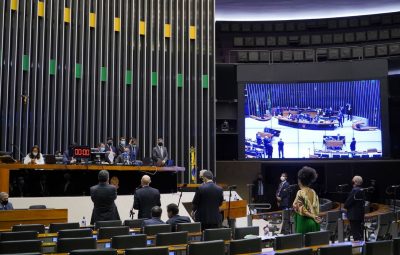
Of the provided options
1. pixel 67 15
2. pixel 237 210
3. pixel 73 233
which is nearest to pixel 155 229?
pixel 73 233

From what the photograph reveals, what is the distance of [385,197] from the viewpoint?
60.4 ft

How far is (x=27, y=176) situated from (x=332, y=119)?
463 inches

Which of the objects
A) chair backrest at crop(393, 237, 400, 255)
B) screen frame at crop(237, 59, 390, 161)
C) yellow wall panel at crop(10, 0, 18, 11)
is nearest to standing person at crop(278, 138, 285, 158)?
screen frame at crop(237, 59, 390, 161)

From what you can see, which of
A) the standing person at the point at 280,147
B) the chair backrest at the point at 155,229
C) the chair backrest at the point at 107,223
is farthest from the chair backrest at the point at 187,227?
the standing person at the point at 280,147

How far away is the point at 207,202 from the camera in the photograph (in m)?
7.34

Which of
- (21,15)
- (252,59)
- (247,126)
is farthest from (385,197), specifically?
(21,15)

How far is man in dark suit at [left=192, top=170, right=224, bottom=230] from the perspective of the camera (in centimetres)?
733

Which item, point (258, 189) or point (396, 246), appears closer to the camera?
point (396, 246)

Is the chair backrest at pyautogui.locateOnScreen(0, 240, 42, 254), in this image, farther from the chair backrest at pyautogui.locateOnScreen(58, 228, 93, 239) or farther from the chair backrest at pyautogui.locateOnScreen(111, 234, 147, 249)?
the chair backrest at pyautogui.locateOnScreen(58, 228, 93, 239)

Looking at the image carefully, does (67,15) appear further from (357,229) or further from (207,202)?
(357,229)

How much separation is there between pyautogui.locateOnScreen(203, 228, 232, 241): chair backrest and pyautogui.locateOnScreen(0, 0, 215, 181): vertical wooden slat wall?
33.2ft

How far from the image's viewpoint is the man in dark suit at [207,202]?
7328 millimetres

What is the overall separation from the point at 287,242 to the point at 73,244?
6.91ft

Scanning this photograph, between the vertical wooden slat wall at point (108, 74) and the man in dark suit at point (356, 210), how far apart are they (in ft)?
31.2
